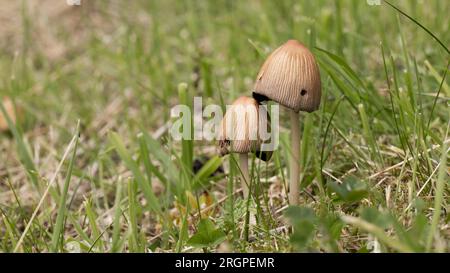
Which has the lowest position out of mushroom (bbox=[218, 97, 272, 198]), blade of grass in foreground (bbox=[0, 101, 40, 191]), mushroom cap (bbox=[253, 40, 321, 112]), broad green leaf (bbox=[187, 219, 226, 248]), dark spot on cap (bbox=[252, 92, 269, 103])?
broad green leaf (bbox=[187, 219, 226, 248])

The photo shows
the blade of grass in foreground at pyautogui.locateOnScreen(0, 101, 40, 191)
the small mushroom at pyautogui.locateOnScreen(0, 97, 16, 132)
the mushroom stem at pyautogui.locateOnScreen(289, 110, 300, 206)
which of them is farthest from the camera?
the small mushroom at pyautogui.locateOnScreen(0, 97, 16, 132)

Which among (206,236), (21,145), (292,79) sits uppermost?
(292,79)

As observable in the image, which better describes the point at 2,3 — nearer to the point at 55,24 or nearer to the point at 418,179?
the point at 55,24

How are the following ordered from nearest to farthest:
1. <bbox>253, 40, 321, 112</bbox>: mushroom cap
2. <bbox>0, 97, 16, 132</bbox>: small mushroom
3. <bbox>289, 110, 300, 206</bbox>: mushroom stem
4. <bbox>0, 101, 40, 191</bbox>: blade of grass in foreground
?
<bbox>253, 40, 321, 112</bbox>: mushroom cap, <bbox>289, 110, 300, 206</bbox>: mushroom stem, <bbox>0, 101, 40, 191</bbox>: blade of grass in foreground, <bbox>0, 97, 16, 132</bbox>: small mushroom

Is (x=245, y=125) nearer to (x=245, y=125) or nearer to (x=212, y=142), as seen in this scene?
(x=245, y=125)

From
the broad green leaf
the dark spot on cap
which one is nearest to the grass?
the broad green leaf

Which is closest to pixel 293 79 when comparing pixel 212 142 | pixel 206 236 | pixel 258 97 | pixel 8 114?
pixel 258 97

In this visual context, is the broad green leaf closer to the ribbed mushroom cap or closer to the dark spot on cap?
the ribbed mushroom cap
